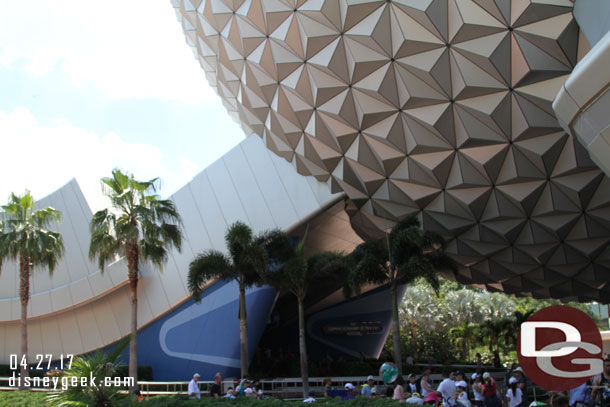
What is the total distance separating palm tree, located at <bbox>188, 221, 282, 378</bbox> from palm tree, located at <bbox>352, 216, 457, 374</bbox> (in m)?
3.80

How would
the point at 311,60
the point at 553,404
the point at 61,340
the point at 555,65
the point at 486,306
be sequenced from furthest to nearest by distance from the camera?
the point at 486,306
the point at 61,340
the point at 311,60
the point at 555,65
the point at 553,404

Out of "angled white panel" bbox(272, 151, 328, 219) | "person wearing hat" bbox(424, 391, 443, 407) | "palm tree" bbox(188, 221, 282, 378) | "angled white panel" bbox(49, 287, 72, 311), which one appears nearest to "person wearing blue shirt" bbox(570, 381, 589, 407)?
"person wearing hat" bbox(424, 391, 443, 407)

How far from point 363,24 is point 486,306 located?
42.8 meters

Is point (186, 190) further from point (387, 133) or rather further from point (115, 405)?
point (115, 405)

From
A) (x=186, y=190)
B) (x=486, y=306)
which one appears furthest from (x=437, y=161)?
(x=486, y=306)

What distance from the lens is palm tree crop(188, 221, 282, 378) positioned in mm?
20969

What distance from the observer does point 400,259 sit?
62.3 ft

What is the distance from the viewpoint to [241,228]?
21594 millimetres

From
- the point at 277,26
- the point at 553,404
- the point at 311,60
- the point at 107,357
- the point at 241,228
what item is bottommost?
the point at 553,404

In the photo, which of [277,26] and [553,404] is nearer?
[553,404]

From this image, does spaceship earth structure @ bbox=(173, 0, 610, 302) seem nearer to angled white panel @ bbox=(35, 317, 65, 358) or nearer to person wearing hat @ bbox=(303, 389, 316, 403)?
person wearing hat @ bbox=(303, 389, 316, 403)

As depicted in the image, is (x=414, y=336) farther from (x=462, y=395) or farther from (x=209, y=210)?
(x=462, y=395)

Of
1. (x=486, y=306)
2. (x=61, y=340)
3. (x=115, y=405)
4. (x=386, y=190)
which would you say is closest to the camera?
(x=115, y=405)

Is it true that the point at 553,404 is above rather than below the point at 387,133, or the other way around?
below
